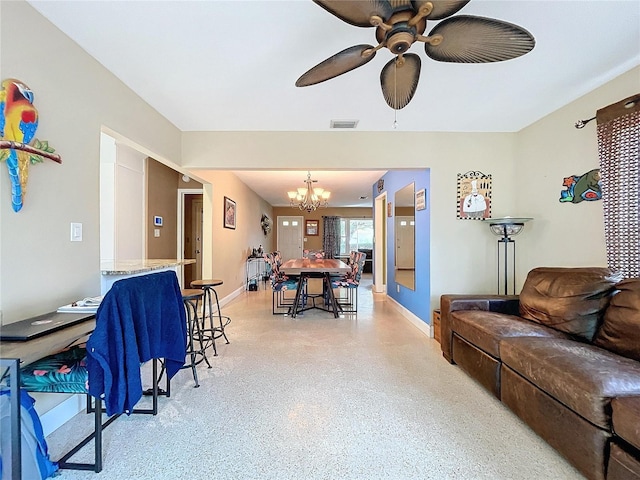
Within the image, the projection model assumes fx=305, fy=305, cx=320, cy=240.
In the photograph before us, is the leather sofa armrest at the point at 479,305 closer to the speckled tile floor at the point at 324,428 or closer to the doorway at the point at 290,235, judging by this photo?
the speckled tile floor at the point at 324,428

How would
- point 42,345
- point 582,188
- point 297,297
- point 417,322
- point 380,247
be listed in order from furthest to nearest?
point 380,247, point 297,297, point 417,322, point 582,188, point 42,345

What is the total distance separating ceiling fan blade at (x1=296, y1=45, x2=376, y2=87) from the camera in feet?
5.10

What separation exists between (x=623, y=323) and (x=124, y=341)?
2.84 metres

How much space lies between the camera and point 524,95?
2686mm

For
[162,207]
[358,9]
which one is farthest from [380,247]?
[358,9]

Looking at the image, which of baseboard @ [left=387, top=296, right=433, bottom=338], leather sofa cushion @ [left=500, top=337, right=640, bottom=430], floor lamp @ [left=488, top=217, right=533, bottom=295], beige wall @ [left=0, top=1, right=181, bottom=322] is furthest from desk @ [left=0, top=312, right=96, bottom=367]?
floor lamp @ [left=488, top=217, right=533, bottom=295]

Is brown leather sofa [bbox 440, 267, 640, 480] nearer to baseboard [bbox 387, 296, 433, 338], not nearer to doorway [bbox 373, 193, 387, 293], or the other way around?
baseboard [bbox 387, 296, 433, 338]

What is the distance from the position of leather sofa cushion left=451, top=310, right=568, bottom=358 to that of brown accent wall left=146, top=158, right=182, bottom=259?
4.37 m

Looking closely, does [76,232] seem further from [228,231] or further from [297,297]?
[228,231]

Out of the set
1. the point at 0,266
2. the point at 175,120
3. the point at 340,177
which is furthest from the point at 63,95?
the point at 340,177

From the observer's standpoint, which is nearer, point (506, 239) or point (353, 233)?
→ point (506, 239)

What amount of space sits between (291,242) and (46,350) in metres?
10.2

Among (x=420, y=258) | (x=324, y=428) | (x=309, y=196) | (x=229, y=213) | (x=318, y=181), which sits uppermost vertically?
(x=318, y=181)

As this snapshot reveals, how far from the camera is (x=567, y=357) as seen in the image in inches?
65.7
